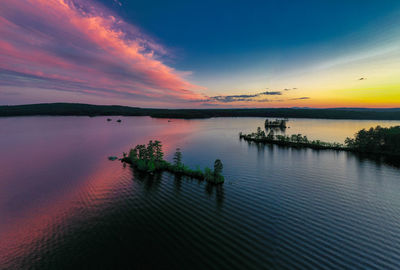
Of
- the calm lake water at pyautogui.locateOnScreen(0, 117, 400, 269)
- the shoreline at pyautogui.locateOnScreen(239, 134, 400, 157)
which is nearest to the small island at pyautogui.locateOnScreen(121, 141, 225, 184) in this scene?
the calm lake water at pyautogui.locateOnScreen(0, 117, 400, 269)

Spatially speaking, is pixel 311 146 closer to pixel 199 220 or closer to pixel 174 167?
pixel 174 167

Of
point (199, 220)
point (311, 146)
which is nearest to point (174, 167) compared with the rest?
point (199, 220)

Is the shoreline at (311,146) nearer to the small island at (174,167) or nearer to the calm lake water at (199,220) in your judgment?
the calm lake water at (199,220)

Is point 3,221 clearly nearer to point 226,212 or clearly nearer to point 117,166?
point 117,166

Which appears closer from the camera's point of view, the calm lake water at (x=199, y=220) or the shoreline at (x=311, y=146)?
the calm lake water at (x=199, y=220)

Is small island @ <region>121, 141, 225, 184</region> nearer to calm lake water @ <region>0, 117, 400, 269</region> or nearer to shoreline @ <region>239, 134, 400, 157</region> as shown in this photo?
calm lake water @ <region>0, 117, 400, 269</region>

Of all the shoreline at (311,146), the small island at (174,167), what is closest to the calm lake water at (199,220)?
the small island at (174,167)

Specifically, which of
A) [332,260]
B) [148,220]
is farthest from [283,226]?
[148,220]

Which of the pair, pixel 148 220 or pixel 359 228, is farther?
pixel 148 220

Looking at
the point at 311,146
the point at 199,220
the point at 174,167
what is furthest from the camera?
the point at 311,146

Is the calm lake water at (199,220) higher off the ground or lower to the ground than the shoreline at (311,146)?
lower

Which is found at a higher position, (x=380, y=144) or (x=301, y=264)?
(x=380, y=144)
